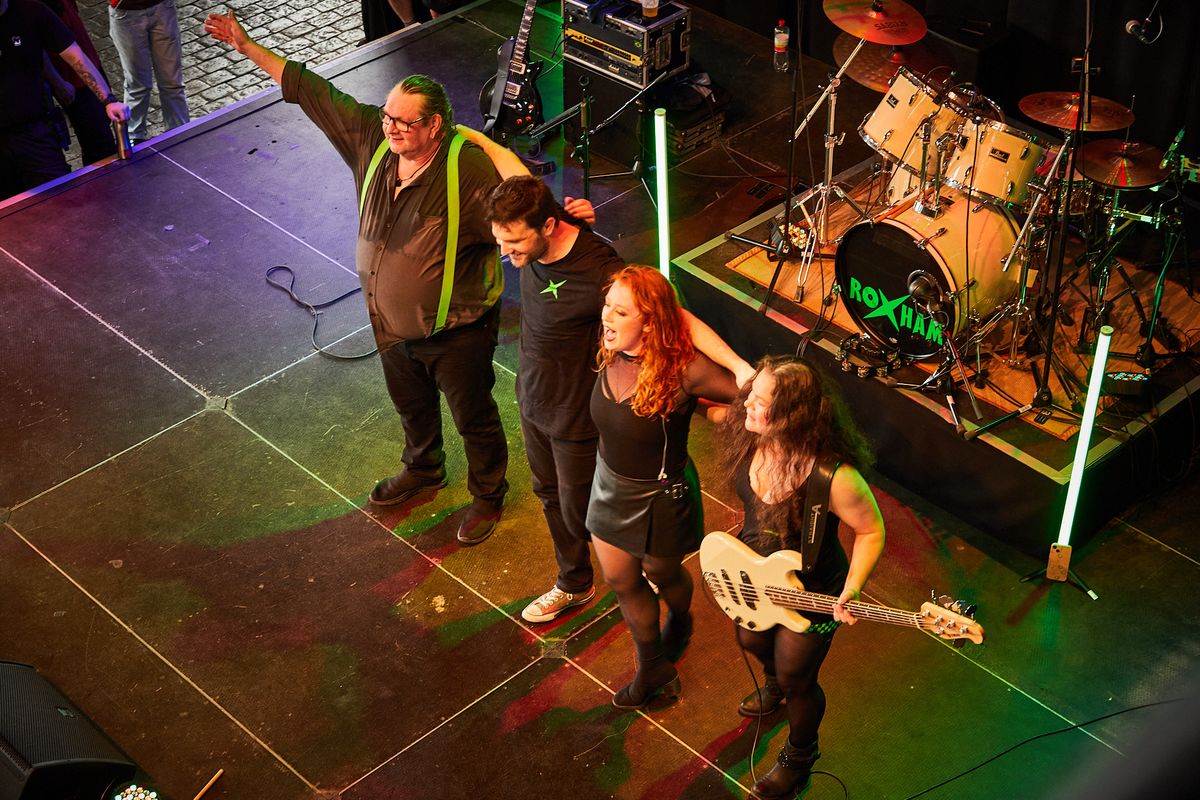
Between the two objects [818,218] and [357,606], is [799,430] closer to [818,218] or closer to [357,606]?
[357,606]

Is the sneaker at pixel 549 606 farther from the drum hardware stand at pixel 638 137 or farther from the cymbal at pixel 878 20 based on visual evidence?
the drum hardware stand at pixel 638 137

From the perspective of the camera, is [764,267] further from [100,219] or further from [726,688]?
[100,219]

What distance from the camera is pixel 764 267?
19.6 feet

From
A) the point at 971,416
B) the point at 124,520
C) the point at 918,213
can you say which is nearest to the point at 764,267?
the point at 918,213

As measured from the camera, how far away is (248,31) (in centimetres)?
927

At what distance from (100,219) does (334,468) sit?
8.67ft

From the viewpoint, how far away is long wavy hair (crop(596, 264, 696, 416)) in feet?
11.1

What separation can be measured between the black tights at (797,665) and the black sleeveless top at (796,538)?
0.18 meters

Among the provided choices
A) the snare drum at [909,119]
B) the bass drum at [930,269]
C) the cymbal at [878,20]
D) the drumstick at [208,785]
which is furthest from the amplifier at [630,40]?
the drumstick at [208,785]

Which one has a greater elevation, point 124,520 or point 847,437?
point 847,437

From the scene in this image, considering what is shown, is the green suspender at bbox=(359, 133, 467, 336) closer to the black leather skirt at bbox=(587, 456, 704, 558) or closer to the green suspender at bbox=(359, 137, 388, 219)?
the green suspender at bbox=(359, 137, 388, 219)

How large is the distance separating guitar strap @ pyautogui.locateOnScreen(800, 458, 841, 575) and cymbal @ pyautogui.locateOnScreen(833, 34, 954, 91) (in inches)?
114

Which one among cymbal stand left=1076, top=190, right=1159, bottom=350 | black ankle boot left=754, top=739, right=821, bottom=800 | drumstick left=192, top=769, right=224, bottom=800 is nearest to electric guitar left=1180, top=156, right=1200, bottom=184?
cymbal stand left=1076, top=190, right=1159, bottom=350

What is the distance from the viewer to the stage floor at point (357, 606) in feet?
13.8
